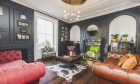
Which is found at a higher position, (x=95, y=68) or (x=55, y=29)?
(x=55, y=29)

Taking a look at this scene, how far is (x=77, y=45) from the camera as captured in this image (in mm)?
6730

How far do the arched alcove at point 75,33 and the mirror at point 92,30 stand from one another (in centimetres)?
108

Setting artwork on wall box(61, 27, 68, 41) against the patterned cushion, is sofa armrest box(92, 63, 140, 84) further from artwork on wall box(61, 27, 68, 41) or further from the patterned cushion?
artwork on wall box(61, 27, 68, 41)

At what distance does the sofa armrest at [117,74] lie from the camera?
119 cm

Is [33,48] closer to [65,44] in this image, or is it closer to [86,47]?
[65,44]

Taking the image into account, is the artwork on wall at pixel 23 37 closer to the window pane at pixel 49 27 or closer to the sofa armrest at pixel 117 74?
the window pane at pixel 49 27

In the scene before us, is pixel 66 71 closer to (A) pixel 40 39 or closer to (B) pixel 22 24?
(B) pixel 22 24

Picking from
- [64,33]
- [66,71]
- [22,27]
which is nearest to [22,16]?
[22,27]

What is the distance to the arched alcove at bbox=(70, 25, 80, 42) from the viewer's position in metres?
7.03

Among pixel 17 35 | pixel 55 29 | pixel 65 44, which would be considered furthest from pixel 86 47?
pixel 17 35

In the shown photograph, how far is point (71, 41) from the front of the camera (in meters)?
7.16

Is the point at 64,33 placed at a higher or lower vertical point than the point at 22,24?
lower

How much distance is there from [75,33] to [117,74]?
605 centimetres

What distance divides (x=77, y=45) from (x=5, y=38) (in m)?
4.48
